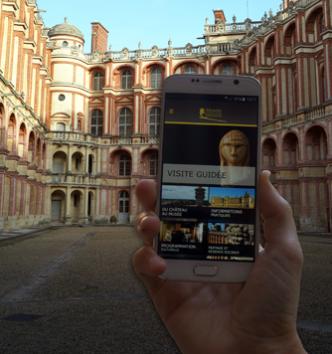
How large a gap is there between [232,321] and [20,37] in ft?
118

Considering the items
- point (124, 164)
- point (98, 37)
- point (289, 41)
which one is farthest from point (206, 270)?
point (98, 37)

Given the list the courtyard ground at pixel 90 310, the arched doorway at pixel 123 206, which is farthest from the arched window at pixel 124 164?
the courtyard ground at pixel 90 310

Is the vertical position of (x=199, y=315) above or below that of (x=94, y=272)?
above

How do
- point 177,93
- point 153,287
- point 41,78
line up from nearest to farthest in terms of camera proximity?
point 153,287 < point 177,93 < point 41,78

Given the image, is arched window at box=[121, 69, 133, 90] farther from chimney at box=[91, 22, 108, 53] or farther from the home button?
the home button

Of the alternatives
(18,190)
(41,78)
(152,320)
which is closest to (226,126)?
(152,320)

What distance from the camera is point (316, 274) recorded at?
12625 mm

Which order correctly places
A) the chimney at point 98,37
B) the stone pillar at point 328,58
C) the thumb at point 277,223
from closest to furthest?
1. the thumb at point 277,223
2. the stone pillar at point 328,58
3. the chimney at point 98,37

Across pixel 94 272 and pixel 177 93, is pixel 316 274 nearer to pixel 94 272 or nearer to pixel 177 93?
pixel 94 272

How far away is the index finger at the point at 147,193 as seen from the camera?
95.6 inches

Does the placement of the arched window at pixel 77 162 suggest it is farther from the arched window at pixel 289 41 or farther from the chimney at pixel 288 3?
the chimney at pixel 288 3

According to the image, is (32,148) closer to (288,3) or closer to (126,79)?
(126,79)

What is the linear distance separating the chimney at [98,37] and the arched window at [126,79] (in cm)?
556

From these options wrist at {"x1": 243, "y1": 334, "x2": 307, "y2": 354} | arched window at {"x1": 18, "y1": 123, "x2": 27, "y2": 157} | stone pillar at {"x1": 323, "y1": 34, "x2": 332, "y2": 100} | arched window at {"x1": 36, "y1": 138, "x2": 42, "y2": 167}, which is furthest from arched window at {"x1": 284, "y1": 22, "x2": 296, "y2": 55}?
wrist at {"x1": 243, "y1": 334, "x2": 307, "y2": 354}
